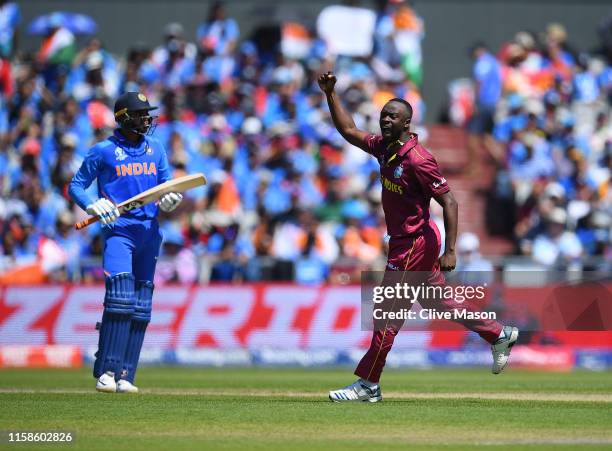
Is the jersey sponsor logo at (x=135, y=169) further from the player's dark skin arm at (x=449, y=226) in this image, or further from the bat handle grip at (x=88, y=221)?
the player's dark skin arm at (x=449, y=226)

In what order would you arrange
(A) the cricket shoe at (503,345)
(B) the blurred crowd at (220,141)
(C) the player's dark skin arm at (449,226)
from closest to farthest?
(C) the player's dark skin arm at (449,226)
(A) the cricket shoe at (503,345)
(B) the blurred crowd at (220,141)

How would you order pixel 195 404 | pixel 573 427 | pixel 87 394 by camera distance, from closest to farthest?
pixel 573 427, pixel 195 404, pixel 87 394

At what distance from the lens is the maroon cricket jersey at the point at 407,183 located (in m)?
10.7

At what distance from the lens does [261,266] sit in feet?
63.6

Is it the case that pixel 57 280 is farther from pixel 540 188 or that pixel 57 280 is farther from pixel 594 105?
pixel 594 105

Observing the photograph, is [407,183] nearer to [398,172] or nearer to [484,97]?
[398,172]

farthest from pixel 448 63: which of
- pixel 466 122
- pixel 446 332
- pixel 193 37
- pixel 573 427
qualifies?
pixel 573 427

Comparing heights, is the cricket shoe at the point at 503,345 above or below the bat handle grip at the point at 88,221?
below

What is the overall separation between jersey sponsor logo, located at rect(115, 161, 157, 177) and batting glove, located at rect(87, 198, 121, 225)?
51 centimetres

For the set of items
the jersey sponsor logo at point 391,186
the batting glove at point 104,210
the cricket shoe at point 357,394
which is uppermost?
the jersey sponsor logo at point 391,186

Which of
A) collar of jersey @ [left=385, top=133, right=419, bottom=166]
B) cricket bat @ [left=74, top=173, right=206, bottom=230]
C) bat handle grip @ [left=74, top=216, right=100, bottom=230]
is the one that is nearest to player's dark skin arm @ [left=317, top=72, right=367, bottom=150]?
collar of jersey @ [left=385, top=133, right=419, bottom=166]

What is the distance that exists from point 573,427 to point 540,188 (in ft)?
42.2

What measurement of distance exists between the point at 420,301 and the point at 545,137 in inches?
527

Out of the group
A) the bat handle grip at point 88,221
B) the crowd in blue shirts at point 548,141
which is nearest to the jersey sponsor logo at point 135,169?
the bat handle grip at point 88,221
